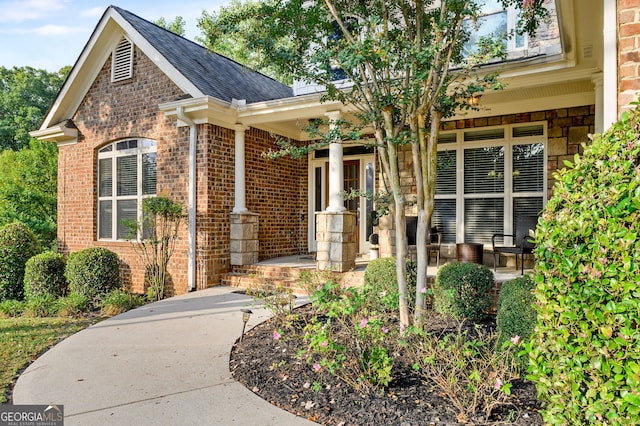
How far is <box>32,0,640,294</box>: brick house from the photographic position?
696cm

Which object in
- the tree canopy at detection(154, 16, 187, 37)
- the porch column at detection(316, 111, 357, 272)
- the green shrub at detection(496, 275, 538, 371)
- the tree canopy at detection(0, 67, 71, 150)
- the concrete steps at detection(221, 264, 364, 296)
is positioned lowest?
the concrete steps at detection(221, 264, 364, 296)

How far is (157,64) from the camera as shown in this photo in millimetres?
8117

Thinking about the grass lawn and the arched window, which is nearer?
the grass lawn

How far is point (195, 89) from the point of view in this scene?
757 centimetres

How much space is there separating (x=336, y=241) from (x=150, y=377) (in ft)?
12.8

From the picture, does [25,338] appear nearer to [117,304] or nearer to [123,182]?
[117,304]

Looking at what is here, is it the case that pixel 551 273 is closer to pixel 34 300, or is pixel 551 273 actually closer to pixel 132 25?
pixel 34 300

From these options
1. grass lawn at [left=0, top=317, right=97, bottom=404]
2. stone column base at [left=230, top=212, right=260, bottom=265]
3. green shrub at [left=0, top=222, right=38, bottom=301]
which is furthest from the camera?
green shrub at [left=0, top=222, right=38, bottom=301]

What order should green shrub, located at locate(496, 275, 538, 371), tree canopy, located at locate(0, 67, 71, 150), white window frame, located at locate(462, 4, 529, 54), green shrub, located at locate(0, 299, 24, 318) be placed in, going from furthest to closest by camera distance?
tree canopy, located at locate(0, 67, 71, 150) → white window frame, located at locate(462, 4, 529, 54) → green shrub, located at locate(0, 299, 24, 318) → green shrub, located at locate(496, 275, 538, 371)

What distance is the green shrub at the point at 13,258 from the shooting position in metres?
8.33

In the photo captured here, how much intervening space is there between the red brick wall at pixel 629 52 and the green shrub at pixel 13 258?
1002cm

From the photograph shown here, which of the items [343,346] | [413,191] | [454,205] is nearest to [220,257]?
[413,191]

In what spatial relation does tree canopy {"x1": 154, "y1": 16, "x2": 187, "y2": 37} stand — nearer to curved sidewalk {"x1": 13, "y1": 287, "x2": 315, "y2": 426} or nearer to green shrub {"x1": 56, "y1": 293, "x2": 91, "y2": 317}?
green shrub {"x1": 56, "y1": 293, "x2": 91, "y2": 317}

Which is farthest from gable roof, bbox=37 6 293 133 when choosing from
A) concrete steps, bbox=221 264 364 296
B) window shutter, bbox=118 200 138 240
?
concrete steps, bbox=221 264 364 296
